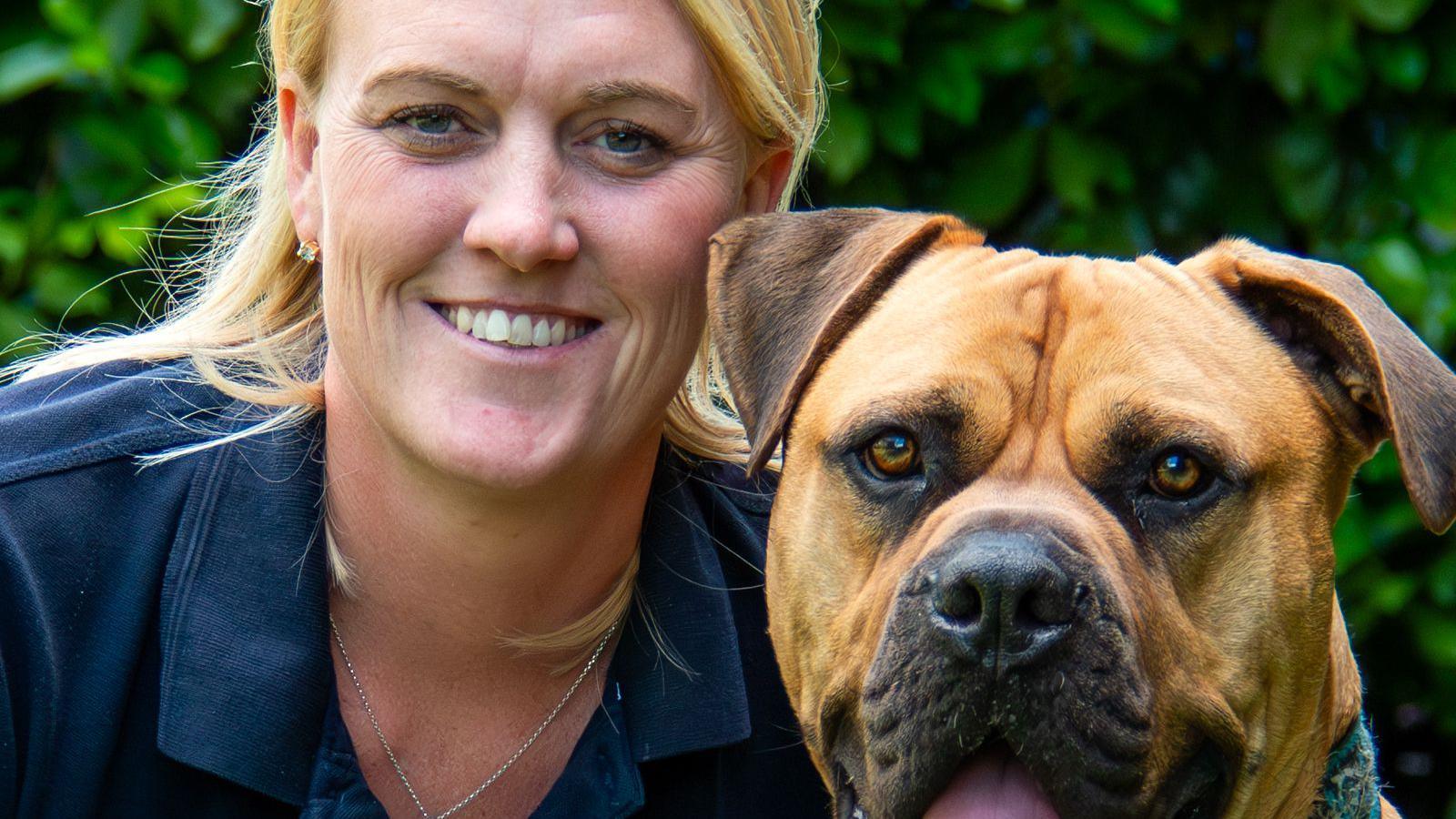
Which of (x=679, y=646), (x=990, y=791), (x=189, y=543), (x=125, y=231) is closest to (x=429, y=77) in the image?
(x=189, y=543)

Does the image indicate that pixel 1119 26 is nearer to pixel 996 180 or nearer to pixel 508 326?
pixel 996 180

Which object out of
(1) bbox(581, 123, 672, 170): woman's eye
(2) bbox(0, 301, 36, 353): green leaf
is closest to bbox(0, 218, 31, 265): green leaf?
(2) bbox(0, 301, 36, 353): green leaf

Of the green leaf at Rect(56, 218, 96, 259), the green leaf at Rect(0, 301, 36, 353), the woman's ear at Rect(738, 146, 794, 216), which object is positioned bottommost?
the green leaf at Rect(0, 301, 36, 353)

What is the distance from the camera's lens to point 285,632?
10.4ft

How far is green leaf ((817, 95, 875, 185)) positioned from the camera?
13.6 ft

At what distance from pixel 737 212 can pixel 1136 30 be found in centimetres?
133

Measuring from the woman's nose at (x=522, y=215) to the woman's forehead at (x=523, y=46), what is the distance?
13 cm

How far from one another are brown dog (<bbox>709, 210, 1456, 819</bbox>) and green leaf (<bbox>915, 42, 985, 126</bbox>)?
122 centimetres

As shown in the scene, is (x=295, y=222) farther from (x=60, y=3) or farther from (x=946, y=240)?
(x=946, y=240)

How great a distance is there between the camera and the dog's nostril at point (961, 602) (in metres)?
2.48

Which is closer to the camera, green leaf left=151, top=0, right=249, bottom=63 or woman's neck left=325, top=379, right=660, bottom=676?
woman's neck left=325, top=379, right=660, bottom=676

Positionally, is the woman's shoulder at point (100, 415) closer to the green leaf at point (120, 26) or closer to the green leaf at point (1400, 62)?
the green leaf at point (120, 26)

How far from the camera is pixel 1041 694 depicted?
2.50 meters

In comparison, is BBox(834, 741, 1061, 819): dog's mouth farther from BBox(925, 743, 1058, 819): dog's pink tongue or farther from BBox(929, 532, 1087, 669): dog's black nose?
BBox(929, 532, 1087, 669): dog's black nose
